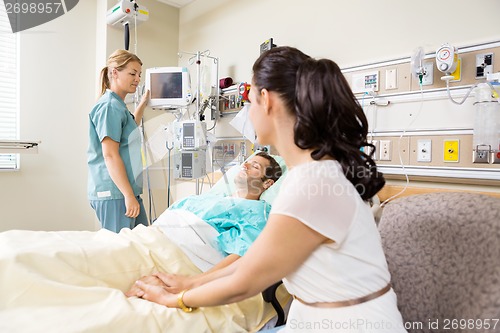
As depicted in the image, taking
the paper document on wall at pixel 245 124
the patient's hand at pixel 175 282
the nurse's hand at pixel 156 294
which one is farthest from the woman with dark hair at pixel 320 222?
the paper document on wall at pixel 245 124

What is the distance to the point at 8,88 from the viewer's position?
2863 millimetres

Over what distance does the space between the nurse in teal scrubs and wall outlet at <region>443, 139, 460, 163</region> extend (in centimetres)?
174

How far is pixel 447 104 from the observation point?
5.66 ft

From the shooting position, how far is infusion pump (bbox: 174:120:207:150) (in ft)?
8.28

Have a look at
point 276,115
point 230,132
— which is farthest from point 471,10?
point 230,132

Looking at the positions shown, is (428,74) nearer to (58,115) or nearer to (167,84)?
(167,84)

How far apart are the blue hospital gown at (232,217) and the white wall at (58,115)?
5.81 feet

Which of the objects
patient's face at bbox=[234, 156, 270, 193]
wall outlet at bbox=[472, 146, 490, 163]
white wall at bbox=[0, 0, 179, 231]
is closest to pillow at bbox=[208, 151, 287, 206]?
patient's face at bbox=[234, 156, 270, 193]

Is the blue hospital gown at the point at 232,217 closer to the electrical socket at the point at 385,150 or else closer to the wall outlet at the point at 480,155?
the electrical socket at the point at 385,150

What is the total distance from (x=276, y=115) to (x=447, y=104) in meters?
1.24

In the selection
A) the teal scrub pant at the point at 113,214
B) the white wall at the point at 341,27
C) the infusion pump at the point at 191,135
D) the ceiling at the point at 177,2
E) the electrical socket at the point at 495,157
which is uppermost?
the ceiling at the point at 177,2

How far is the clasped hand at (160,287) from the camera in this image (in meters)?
1.15

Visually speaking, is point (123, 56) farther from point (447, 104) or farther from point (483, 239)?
point (483, 239)

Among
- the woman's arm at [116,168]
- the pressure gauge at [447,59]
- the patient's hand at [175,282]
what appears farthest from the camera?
the woman's arm at [116,168]
